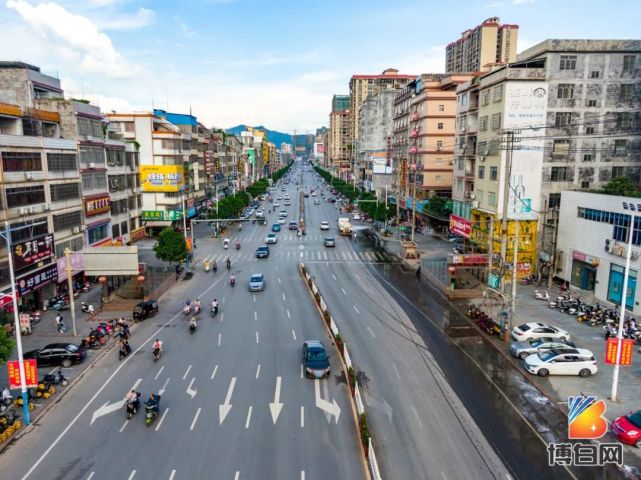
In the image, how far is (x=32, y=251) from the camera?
1610 inches

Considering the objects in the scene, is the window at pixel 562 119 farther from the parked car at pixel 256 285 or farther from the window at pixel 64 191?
the window at pixel 64 191

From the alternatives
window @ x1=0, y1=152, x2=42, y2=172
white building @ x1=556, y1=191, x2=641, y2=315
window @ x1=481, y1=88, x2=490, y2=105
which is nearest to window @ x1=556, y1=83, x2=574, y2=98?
window @ x1=481, y1=88, x2=490, y2=105

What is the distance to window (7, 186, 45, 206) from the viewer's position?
39.8 m

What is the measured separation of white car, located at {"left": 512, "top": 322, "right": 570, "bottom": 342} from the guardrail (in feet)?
42.3

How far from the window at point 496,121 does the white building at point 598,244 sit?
10.4 metres

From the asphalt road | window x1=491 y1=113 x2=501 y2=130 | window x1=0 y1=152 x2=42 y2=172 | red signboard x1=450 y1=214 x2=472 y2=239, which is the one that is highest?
window x1=491 y1=113 x2=501 y2=130

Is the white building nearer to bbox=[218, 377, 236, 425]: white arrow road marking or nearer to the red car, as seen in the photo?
the red car

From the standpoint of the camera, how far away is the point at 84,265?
139ft

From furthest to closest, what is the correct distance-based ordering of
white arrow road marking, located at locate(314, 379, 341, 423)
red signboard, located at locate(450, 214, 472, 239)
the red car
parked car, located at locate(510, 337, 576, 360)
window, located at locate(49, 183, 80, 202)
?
red signboard, located at locate(450, 214, 472, 239) → window, located at locate(49, 183, 80, 202) → parked car, located at locate(510, 337, 576, 360) → white arrow road marking, located at locate(314, 379, 341, 423) → the red car

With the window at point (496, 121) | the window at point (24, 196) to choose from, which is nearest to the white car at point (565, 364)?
the window at point (496, 121)

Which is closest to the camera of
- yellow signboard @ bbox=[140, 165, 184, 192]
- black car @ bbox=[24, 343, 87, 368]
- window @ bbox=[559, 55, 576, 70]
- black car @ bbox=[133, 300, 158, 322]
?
black car @ bbox=[24, 343, 87, 368]

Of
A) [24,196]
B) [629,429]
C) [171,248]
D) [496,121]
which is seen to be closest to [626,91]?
[496,121]

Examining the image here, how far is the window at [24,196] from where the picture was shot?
131 feet

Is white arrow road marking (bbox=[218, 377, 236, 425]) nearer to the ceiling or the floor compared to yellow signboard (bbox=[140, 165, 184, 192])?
nearer to the floor
